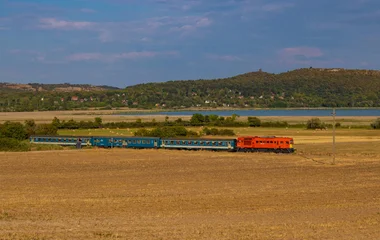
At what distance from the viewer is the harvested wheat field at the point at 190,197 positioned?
22172 mm

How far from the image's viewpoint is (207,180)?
3853 cm

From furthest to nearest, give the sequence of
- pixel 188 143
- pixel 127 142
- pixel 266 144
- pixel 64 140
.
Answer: pixel 64 140
pixel 127 142
pixel 188 143
pixel 266 144

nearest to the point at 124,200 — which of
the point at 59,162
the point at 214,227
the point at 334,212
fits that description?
the point at 214,227

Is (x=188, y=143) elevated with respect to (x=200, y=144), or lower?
elevated

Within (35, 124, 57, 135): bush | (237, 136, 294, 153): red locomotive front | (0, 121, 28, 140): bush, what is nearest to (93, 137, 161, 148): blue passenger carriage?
(237, 136, 294, 153): red locomotive front

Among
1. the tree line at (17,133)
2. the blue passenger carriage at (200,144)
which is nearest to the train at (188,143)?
the blue passenger carriage at (200,144)

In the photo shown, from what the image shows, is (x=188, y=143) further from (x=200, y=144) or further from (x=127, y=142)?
(x=127, y=142)

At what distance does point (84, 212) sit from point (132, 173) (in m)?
16.5

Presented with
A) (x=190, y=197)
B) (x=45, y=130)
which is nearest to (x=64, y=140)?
(x=45, y=130)

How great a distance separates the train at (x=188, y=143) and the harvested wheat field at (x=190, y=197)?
16.8 feet

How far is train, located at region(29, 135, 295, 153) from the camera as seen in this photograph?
196 feet

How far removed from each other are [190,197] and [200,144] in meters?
32.6

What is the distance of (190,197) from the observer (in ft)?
102

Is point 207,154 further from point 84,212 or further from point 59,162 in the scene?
point 84,212
